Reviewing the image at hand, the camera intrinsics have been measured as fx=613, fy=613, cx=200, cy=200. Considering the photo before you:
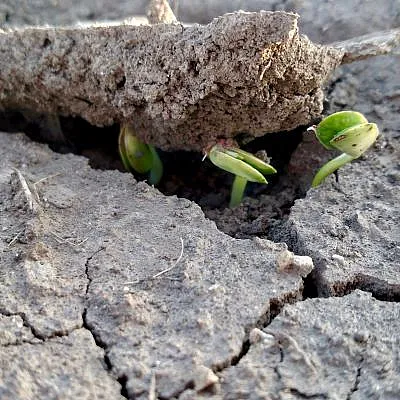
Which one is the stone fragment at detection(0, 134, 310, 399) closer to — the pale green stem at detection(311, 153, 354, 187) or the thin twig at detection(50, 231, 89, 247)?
the thin twig at detection(50, 231, 89, 247)

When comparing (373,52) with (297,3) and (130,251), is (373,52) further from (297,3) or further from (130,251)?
(130,251)

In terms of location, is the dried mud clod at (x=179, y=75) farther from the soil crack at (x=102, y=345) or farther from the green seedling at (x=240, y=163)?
the soil crack at (x=102, y=345)

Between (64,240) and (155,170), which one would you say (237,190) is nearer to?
(155,170)

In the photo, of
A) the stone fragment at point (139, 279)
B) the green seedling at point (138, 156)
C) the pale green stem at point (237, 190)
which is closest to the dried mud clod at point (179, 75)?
the green seedling at point (138, 156)

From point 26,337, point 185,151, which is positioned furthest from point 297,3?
point 26,337

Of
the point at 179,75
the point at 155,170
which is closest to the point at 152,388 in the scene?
the point at 179,75

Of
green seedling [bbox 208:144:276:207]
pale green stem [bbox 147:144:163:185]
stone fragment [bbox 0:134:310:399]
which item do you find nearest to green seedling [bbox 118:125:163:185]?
pale green stem [bbox 147:144:163:185]

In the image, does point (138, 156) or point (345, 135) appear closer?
point (345, 135)
